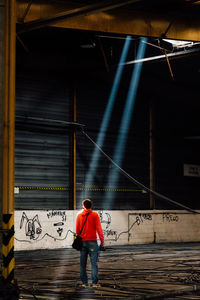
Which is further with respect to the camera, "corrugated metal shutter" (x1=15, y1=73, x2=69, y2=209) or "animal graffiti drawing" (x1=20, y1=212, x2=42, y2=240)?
"corrugated metal shutter" (x1=15, y1=73, x2=69, y2=209)

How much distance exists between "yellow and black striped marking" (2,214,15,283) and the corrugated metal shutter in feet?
48.1

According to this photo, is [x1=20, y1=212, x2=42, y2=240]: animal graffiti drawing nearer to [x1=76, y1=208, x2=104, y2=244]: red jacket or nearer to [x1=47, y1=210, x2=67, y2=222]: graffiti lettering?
[x1=47, y1=210, x2=67, y2=222]: graffiti lettering

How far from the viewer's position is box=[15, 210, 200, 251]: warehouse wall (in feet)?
82.5

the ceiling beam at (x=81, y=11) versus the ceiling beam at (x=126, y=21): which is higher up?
the ceiling beam at (x=126, y=21)

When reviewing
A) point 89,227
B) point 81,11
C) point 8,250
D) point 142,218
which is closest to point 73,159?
point 142,218

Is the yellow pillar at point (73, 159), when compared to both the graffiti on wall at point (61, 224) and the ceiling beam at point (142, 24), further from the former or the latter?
the ceiling beam at point (142, 24)

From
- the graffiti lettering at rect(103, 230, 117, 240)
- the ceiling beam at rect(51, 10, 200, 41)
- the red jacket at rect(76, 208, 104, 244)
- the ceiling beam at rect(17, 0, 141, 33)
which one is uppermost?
the ceiling beam at rect(51, 10, 200, 41)

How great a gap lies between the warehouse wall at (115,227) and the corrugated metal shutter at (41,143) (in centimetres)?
65

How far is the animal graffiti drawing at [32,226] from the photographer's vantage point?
25062 mm

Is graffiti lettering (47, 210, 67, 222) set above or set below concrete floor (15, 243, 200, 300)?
above

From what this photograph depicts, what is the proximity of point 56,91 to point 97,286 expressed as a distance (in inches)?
614

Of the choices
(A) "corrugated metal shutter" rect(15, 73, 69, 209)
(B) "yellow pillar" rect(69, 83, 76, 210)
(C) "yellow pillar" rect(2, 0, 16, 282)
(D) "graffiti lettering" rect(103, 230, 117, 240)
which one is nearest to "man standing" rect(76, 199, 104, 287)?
(C) "yellow pillar" rect(2, 0, 16, 282)

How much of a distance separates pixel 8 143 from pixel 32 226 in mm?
14957

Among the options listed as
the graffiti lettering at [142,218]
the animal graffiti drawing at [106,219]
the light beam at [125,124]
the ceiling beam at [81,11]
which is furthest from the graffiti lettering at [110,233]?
the ceiling beam at [81,11]
